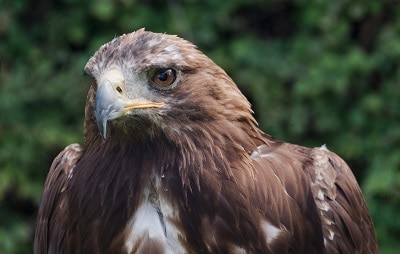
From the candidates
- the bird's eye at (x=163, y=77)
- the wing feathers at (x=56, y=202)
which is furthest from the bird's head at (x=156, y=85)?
the wing feathers at (x=56, y=202)

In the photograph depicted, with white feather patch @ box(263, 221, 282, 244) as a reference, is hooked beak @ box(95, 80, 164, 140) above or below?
above

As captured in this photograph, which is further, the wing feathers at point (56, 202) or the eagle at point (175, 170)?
the wing feathers at point (56, 202)

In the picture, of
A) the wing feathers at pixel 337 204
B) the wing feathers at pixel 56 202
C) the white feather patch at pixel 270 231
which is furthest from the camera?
the wing feathers at pixel 56 202

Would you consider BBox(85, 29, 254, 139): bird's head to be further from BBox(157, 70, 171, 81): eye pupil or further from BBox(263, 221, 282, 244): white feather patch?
BBox(263, 221, 282, 244): white feather patch

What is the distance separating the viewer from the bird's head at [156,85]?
3346mm

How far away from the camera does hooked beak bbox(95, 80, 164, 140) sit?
10.7 feet

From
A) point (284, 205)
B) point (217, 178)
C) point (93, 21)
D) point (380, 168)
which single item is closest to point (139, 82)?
point (217, 178)

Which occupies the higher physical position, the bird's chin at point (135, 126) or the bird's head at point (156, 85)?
the bird's head at point (156, 85)

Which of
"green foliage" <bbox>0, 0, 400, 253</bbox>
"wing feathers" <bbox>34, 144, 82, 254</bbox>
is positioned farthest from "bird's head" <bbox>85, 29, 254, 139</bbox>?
"green foliage" <bbox>0, 0, 400, 253</bbox>

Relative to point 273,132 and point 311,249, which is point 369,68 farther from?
point 311,249

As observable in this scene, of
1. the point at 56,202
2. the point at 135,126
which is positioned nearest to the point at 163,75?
the point at 135,126

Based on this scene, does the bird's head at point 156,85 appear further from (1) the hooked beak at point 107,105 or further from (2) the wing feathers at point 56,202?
(2) the wing feathers at point 56,202

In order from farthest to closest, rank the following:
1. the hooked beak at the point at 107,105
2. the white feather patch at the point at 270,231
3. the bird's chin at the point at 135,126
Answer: the white feather patch at the point at 270,231, the bird's chin at the point at 135,126, the hooked beak at the point at 107,105

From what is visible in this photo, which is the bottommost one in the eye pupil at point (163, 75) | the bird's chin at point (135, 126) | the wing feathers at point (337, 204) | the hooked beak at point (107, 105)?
the wing feathers at point (337, 204)
